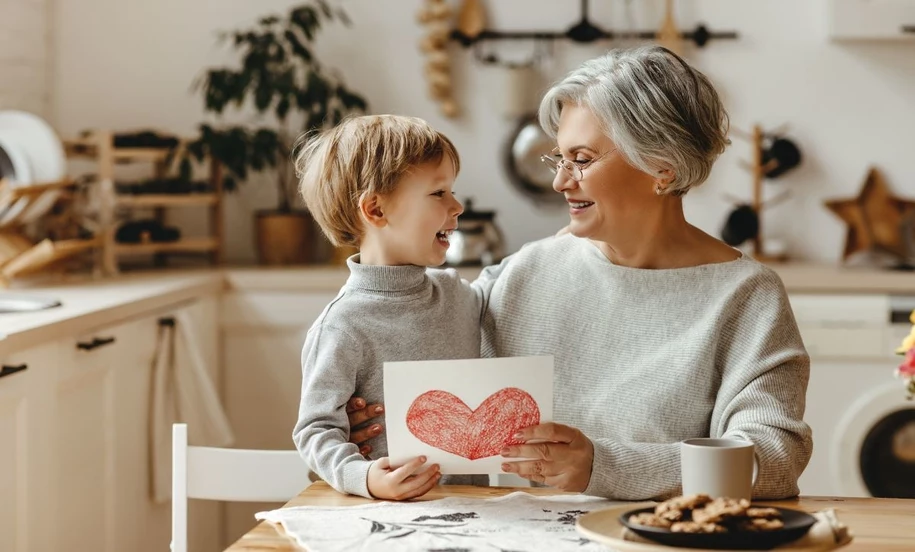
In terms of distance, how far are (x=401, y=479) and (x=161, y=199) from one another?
7.40ft

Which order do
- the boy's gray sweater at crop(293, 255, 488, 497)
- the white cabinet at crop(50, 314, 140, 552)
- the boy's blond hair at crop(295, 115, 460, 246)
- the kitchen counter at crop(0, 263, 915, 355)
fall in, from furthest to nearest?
the kitchen counter at crop(0, 263, 915, 355), the white cabinet at crop(50, 314, 140, 552), the boy's blond hair at crop(295, 115, 460, 246), the boy's gray sweater at crop(293, 255, 488, 497)

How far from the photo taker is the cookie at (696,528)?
40.0 inches

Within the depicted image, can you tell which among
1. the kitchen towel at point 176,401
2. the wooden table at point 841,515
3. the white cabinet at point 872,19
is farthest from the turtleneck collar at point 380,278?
the white cabinet at point 872,19

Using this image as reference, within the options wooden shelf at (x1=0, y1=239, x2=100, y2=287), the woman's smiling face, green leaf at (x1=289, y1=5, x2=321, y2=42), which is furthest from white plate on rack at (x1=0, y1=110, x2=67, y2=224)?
the woman's smiling face

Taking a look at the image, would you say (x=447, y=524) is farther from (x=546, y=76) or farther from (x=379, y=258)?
(x=546, y=76)

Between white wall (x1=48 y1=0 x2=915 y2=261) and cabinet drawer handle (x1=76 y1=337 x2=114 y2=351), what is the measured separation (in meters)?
1.36

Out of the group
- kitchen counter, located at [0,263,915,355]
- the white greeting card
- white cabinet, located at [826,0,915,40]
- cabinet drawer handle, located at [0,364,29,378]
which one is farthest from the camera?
white cabinet, located at [826,0,915,40]

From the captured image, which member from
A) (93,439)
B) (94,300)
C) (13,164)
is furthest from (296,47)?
(93,439)

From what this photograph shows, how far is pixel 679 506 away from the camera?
41.9 inches

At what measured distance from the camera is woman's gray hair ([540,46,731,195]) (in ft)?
4.99

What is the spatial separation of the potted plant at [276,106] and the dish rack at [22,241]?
1.73 ft

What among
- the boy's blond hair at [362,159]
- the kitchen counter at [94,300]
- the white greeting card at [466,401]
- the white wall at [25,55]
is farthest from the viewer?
the white wall at [25,55]

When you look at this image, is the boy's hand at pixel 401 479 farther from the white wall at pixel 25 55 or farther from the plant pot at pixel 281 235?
the white wall at pixel 25 55

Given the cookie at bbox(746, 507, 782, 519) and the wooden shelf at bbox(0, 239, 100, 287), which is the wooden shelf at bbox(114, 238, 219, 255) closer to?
the wooden shelf at bbox(0, 239, 100, 287)
